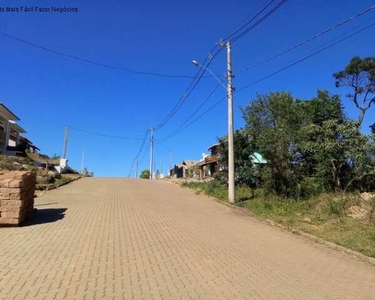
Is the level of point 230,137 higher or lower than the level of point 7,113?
lower

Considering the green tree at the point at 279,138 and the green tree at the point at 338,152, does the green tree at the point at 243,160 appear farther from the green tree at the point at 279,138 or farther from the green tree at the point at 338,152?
the green tree at the point at 338,152

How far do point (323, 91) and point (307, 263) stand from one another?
61.0 ft

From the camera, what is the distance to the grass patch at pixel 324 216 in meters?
11.5

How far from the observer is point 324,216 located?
14852 millimetres

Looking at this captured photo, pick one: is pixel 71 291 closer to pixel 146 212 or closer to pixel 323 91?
pixel 146 212

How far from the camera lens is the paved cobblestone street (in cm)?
642

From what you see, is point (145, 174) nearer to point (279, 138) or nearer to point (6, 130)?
point (6, 130)

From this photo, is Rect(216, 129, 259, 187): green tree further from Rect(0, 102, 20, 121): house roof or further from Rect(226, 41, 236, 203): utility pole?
Rect(0, 102, 20, 121): house roof

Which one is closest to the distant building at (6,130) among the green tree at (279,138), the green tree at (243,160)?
the green tree at (243,160)

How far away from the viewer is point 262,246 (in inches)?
420

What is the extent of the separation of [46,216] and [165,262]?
711 centimetres

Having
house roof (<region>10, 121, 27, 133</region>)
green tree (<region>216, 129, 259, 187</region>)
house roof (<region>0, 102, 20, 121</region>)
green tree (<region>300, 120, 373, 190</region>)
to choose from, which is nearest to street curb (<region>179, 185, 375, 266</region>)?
green tree (<region>300, 120, 373, 190</region>)

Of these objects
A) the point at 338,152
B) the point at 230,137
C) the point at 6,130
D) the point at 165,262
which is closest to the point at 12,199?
the point at 165,262

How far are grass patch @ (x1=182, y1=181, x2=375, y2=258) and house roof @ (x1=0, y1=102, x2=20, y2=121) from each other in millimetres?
33564
